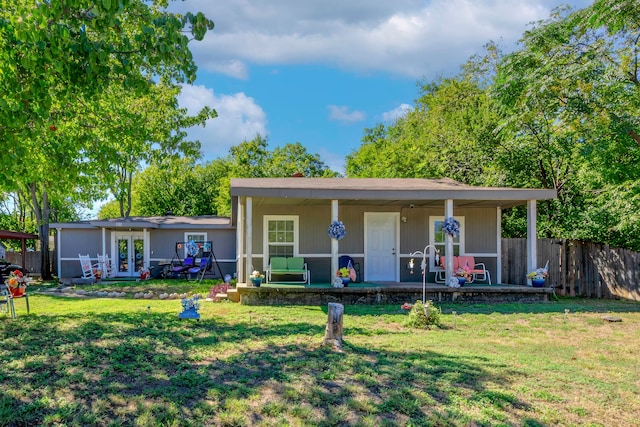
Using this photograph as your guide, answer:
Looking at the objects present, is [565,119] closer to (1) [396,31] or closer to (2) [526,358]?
(1) [396,31]

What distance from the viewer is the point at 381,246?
12359mm

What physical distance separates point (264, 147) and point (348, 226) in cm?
1896

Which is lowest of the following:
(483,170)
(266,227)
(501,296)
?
(501,296)

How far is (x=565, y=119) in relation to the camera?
11.2 meters

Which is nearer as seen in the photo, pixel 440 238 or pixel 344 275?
pixel 344 275

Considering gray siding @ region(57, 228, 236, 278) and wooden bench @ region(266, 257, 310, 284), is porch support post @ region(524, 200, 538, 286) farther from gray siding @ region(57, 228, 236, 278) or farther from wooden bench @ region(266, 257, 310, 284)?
gray siding @ region(57, 228, 236, 278)

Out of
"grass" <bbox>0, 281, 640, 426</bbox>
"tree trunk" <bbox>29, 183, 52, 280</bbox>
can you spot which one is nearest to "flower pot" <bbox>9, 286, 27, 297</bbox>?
"grass" <bbox>0, 281, 640, 426</bbox>

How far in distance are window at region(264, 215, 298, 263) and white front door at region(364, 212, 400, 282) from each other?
1.92 meters

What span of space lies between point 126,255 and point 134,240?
67 cm

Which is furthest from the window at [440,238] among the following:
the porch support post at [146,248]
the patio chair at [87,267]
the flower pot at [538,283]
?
the patio chair at [87,267]

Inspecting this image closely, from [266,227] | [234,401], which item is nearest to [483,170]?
[266,227]

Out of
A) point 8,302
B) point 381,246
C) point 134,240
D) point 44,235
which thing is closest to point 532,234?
point 381,246

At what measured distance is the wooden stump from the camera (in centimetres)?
572

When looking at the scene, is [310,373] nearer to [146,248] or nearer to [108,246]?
[146,248]
